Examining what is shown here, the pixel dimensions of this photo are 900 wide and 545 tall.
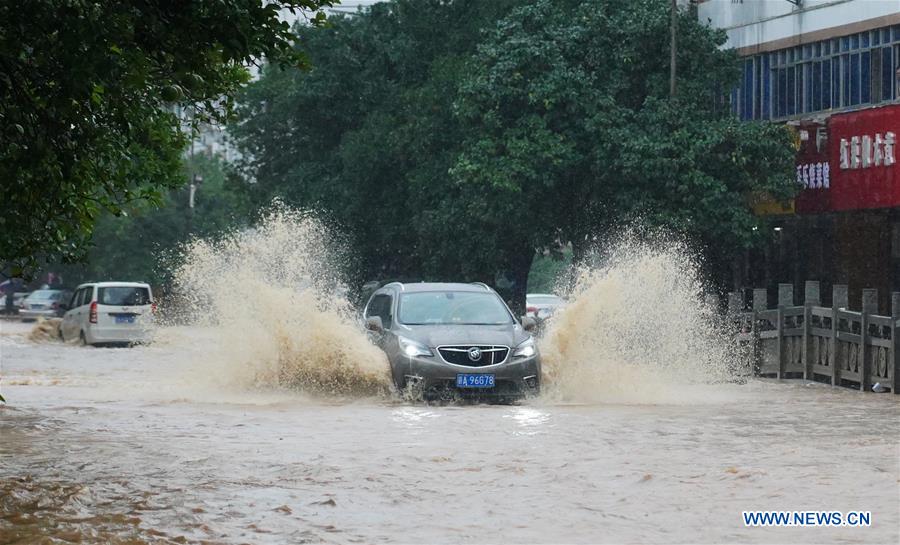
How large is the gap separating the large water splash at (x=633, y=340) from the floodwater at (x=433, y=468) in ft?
3.39

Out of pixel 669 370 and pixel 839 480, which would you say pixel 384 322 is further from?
pixel 839 480

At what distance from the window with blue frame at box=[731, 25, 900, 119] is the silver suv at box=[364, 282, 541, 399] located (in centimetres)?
1591

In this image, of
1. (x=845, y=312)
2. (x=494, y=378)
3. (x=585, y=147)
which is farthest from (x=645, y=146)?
(x=494, y=378)

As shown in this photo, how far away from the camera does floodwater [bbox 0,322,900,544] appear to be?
9398 millimetres

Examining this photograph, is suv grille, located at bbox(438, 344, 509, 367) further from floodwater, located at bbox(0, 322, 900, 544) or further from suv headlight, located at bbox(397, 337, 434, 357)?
floodwater, located at bbox(0, 322, 900, 544)

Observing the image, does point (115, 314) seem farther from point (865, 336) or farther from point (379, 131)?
point (865, 336)

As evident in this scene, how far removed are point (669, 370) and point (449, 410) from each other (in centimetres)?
829

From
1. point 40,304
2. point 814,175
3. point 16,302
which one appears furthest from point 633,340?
point 16,302

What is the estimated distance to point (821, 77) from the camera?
34.9 meters

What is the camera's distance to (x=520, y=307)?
43500 mm

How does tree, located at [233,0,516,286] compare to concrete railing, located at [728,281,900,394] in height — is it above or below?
above

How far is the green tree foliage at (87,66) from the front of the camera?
904 cm

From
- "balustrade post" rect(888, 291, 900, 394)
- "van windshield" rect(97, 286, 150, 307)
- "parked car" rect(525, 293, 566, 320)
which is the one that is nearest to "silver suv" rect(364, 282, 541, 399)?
"balustrade post" rect(888, 291, 900, 394)

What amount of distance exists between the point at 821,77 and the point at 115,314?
56.2 feet
